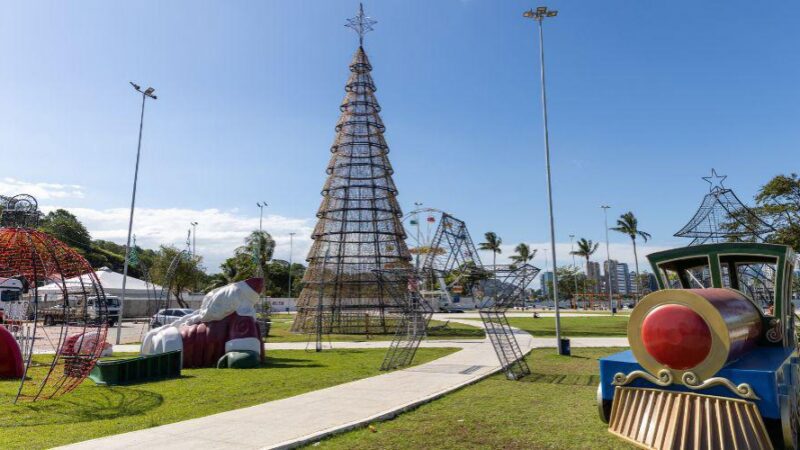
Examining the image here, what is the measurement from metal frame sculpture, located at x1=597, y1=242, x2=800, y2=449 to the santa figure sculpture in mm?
14332

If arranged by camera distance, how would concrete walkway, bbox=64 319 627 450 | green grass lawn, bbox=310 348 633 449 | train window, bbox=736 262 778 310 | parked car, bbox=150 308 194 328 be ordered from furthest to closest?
parked car, bbox=150 308 194 328
train window, bbox=736 262 778 310
concrete walkway, bbox=64 319 627 450
green grass lawn, bbox=310 348 633 449

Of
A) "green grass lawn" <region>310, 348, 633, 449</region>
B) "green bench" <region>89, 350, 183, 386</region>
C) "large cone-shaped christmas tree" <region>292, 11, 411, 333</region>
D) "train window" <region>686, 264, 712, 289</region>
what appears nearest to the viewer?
"green grass lawn" <region>310, 348, 633, 449</region>

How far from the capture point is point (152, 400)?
40.2 feet

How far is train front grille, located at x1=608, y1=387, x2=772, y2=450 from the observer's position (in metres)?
6.17

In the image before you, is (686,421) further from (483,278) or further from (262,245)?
(262,245)

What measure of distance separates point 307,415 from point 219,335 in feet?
33.2

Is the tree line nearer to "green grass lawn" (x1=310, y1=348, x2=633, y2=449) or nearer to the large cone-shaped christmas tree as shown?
the large cone-shaped christmas tree

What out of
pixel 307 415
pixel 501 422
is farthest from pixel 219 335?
pixel 501 422

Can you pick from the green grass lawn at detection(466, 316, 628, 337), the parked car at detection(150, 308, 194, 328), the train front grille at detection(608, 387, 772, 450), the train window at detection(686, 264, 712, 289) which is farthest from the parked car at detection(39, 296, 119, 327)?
the green grass lawn at detection(466, 316, 628, 337)

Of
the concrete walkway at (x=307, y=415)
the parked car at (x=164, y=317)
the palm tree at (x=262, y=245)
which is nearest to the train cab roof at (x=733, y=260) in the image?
the concrete walkway at (x=307, y=415)

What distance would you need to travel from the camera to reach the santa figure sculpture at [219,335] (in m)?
18.5

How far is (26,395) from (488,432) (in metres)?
11.4

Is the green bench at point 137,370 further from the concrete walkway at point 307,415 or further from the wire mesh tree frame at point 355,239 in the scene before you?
the wire mesh tree frame at point 355,239

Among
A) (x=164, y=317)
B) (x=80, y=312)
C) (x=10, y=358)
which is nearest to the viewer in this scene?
(x=10, y=358)
